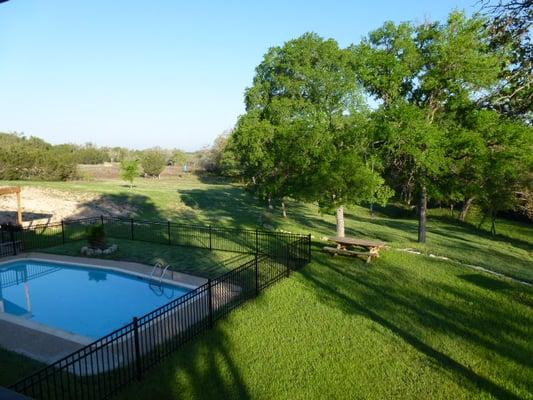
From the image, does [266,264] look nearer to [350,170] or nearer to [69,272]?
[350,170]

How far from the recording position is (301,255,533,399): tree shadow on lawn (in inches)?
300

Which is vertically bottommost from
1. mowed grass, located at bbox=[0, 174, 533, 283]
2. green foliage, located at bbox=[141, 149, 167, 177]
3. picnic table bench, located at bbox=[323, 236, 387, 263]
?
mowed grass, located at bbox=[0, 174, 533, 283]

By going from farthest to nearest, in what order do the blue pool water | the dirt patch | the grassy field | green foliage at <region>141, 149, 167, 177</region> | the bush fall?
green foliage at <region>141, 149, 167, 177</region>
the dirt patch
the bush
the blue pool water
the grassy field

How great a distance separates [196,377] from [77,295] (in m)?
8.47

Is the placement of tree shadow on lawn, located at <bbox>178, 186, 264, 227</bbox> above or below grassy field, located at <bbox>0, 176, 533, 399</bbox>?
below

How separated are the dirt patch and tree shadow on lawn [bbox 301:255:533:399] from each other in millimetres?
20288

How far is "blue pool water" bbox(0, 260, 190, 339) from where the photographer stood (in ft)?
37.0

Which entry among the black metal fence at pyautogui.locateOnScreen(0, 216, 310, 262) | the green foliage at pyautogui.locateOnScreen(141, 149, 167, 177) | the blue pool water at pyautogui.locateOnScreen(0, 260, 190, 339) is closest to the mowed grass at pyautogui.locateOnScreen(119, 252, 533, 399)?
the blue pool water at pyautogui.locateOnScreen(0, 260, 190, 339)

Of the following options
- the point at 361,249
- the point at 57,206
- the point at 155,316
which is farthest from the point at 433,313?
the point at 57,206

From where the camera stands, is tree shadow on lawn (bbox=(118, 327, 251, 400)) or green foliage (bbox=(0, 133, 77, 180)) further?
green foliage (bbox=(0, 133, 77, 180))

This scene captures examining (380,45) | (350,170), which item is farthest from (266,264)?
(380,45)

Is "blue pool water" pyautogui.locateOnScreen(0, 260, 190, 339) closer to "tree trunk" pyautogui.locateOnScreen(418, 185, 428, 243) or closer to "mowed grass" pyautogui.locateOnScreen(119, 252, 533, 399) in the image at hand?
"mowed grass" pyautogui.locateOnScreen(119, 252, 533, 399)

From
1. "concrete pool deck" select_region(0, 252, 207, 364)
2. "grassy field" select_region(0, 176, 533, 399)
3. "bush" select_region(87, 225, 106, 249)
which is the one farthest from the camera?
"bush" select_region(87, 225, 106, 249)

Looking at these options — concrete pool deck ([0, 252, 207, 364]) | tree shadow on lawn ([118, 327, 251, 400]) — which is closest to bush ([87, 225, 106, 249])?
concrete pool deck ([0, 252, 207, 364])
